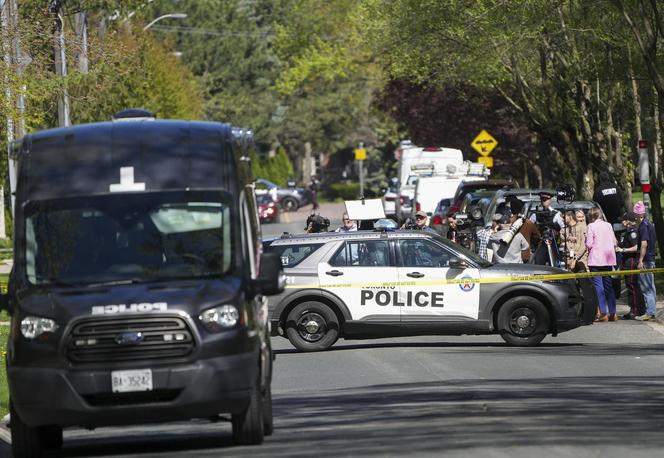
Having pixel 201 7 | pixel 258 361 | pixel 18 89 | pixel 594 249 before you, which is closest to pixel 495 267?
pixel 594 249

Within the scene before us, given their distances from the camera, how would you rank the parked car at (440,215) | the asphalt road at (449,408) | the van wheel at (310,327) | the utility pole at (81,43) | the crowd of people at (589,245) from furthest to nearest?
the parked car at (440,215), the utility pole at (81,43), the crowd of people at (589,245), the van wheel at (310,327), the asphalt road at (449,408)

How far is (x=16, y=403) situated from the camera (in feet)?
36.1

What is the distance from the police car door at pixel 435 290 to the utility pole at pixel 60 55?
8646 mm

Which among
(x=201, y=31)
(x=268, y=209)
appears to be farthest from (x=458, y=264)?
(x=201, y=31)

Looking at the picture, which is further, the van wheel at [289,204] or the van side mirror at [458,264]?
the van wheel at [289,204]

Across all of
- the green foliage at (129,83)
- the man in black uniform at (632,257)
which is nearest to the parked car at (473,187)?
the green foliage at (129,83)

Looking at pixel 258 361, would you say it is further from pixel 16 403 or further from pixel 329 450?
pixel 16 403

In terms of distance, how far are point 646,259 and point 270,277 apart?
44.2 ft

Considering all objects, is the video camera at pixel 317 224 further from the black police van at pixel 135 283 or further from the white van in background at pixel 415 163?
the white van in background at pixel 415 163

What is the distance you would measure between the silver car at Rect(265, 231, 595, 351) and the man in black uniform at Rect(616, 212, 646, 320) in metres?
3.77

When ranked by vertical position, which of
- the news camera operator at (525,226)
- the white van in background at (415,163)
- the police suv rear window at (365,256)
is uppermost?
the white van in background at (415,163)

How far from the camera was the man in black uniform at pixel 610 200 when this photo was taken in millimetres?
31562

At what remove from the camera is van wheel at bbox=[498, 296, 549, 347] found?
20.0 meters

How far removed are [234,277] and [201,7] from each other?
251 feet
